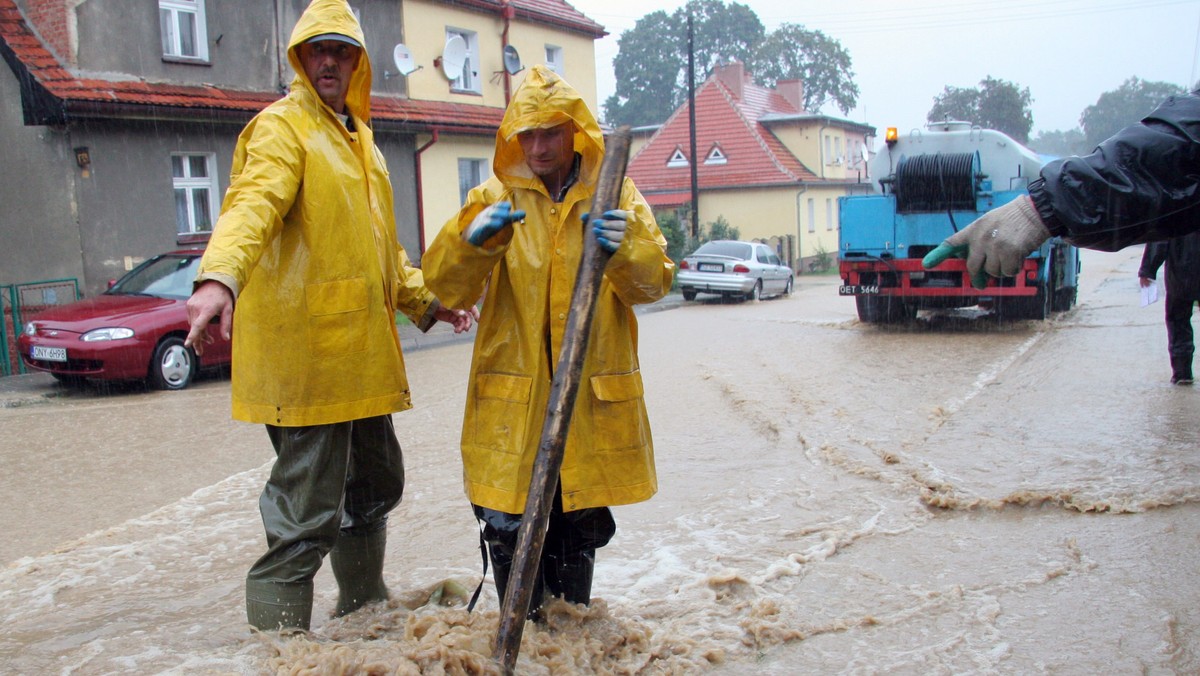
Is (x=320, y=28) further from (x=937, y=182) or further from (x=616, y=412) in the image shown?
(x=937, y=182)

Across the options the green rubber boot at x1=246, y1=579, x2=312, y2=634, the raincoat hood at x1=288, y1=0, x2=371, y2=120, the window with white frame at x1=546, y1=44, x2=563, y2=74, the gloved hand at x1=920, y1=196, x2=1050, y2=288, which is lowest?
the green rubber boot at x1=246, y1=579, x2=312, y2=634

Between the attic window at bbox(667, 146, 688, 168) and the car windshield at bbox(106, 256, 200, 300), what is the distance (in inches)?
1169

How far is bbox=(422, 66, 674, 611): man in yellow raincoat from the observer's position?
11.1ft

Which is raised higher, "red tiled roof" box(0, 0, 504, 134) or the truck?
"red tiled roof" box(0, 0, 504, 134)

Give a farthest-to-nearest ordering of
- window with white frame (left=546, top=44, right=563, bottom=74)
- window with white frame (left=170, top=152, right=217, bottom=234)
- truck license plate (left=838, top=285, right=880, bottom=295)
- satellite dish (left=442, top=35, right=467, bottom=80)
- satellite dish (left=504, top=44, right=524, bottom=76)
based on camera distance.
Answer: window with white frame (left=546, top=44, right=563, bottom=74), satellite dish (left=504, top=44, right=524, bottom=76), satellite dish (left=442, top=35, right=467, bottom=80), window with white frame (left=170, top=152, right=217, bottom=234), truck license plate (left=838, top=285, right=880, bottom=295)

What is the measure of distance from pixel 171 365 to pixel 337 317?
345 inches

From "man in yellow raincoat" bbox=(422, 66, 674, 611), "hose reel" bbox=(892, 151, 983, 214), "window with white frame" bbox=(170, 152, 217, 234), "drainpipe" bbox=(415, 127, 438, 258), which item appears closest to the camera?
"man in yellow raincoat" bbox=(422, 66, 674, 611)

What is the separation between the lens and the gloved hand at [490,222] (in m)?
3.18

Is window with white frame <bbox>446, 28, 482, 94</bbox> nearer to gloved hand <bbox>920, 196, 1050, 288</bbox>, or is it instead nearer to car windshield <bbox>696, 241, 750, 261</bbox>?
car windshield <bbox>696, 241, 750, 261</bbox>

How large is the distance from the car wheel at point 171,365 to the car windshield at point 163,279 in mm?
669

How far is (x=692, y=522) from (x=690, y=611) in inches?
52.2

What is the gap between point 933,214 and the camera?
1460cm

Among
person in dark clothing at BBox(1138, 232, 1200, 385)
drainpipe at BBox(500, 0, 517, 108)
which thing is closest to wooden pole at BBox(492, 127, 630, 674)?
person in dark clothing at BBox(1138, 232, 1200, 385)

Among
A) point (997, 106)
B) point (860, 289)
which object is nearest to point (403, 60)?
point (860, 289)
